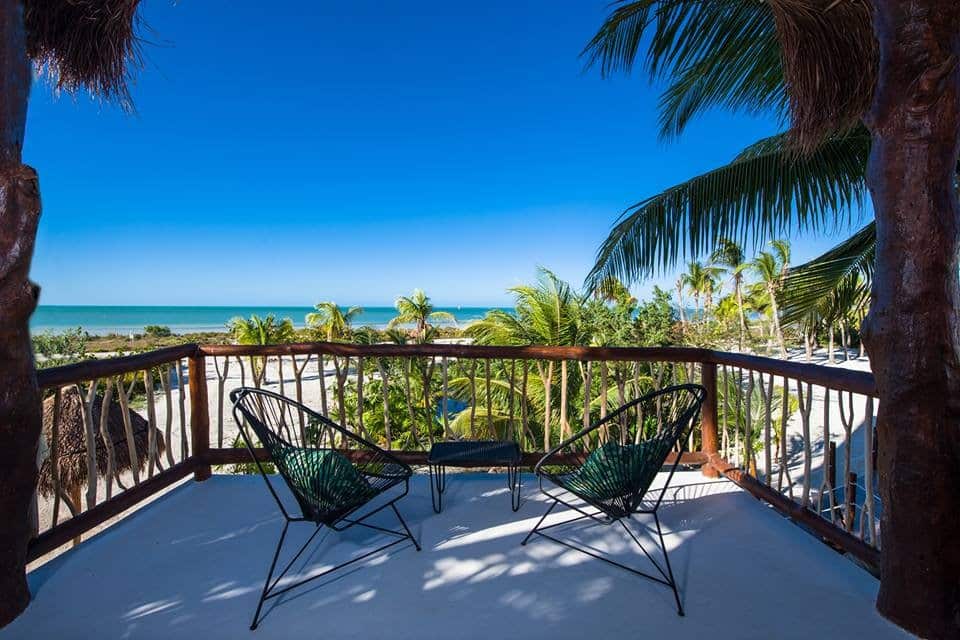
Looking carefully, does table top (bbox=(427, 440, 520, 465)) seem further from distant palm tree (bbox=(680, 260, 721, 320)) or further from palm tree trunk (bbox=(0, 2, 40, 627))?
distant palm tree (bbox=(680, 260, 721, 320))

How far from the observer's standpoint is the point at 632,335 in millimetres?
10602

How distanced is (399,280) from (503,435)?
34.0 metres

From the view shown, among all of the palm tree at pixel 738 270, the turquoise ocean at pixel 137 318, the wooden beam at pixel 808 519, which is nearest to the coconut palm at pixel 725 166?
the wooden beam at pixel 808 519

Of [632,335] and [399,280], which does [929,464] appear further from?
[399,280]

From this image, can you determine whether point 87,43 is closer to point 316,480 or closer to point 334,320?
point 316,480

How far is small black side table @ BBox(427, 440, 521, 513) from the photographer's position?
2396mm

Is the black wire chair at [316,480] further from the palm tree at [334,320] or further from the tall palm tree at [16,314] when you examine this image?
the palm tree at [334,320]

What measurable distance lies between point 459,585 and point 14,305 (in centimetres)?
196

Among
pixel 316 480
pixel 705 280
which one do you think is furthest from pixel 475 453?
pixel 705 280

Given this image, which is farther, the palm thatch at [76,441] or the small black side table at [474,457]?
the palm thatch at [76,441]

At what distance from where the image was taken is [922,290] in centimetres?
142

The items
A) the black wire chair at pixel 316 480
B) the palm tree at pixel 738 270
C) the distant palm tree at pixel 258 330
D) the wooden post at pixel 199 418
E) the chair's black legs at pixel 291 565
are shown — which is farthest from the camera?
the palm tree at pixel 738 270

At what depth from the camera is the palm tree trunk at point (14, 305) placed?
1.56 meters

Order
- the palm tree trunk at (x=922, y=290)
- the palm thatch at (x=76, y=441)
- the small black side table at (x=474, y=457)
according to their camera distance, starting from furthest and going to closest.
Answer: the palm thatch at (x=76, y=441) < the small black side table at (x=474, y=457) < the palm tree trunk at (x=922, y=290)
